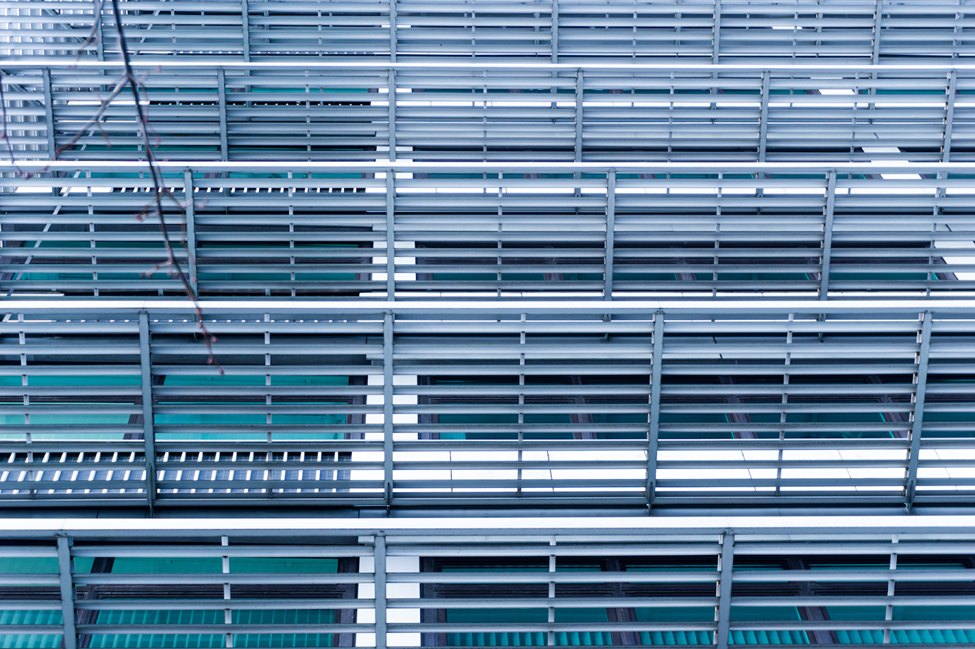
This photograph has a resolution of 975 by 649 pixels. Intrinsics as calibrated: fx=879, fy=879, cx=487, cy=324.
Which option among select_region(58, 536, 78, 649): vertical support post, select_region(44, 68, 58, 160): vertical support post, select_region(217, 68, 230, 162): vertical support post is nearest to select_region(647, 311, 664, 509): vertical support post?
select_region(58, 536, 78, 649): vertical support post

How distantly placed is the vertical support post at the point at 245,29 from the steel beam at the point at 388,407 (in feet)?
15.7

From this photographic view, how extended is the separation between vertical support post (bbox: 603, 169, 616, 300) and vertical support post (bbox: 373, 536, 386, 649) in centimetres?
224

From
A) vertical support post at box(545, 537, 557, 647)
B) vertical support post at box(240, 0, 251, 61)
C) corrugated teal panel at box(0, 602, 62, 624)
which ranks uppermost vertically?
vertical support post at box(240, 0, 251, 61)

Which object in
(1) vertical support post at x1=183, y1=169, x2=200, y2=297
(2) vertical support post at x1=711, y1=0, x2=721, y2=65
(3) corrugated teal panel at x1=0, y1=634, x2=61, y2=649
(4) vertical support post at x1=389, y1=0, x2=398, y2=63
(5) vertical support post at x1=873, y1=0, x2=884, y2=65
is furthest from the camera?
(5) vertical support post at x1=873, y1=0, x2=884, y2=65

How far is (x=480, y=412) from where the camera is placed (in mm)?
3525

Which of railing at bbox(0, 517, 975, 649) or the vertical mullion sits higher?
the vertical mullion

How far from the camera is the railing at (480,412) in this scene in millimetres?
3408

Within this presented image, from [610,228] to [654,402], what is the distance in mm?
1295

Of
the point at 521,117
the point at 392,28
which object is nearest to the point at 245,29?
the point at 392,28

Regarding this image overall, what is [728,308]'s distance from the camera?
3404mm

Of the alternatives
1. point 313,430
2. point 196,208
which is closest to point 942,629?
point 313,430

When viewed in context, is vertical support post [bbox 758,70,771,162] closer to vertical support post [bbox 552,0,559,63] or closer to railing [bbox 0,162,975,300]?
railing [bbox 0,162,975,300]

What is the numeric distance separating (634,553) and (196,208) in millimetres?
2931

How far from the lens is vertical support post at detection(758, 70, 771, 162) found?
5.63 meters
